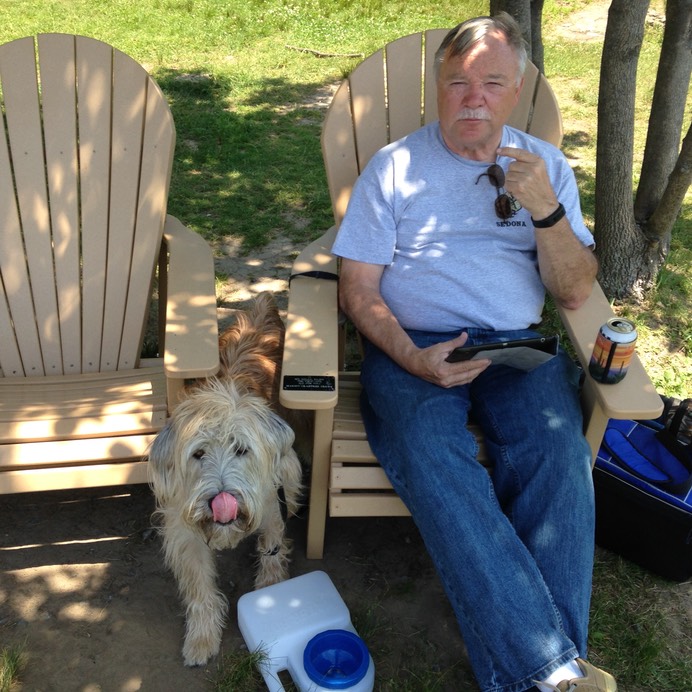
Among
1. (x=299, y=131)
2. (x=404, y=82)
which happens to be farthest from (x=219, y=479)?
(x=299, y=131)

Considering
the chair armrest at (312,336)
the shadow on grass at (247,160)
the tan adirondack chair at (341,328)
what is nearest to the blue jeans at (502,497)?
the tan adirondack chair at (341,328)

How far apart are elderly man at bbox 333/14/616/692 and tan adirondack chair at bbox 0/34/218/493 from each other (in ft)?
2.39

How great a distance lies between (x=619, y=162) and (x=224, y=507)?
2795 mm

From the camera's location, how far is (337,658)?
2363 mm

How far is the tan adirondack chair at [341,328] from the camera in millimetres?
2367

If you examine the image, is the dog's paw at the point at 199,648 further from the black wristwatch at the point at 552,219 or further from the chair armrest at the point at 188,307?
the black wristwatch at the point at 552,219

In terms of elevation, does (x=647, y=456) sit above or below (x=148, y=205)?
below

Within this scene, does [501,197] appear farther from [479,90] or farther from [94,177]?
[94,177]

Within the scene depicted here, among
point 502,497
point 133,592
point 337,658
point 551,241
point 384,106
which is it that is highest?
point 384,106

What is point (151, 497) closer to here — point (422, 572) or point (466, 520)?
point (422, 572)

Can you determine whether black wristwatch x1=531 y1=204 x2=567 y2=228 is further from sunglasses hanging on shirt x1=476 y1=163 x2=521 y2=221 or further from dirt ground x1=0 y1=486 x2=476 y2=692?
dirt ground x1=0 y1=486 x2=476 y2=692

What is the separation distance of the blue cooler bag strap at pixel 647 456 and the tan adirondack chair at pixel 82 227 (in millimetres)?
1608

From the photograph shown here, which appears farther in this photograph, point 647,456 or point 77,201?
point 77,201

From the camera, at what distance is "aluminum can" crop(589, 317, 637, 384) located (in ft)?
7.52
